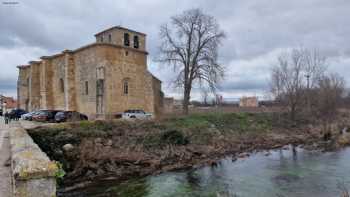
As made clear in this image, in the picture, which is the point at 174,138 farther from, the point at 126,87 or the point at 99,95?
the point at 99,95

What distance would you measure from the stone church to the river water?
61.6 feet

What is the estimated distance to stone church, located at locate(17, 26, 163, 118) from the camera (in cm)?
3178

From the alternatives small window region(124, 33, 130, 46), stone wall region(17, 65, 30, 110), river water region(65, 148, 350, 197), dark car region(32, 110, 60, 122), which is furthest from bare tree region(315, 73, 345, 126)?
stone wall region(17, 65, 30, 110)

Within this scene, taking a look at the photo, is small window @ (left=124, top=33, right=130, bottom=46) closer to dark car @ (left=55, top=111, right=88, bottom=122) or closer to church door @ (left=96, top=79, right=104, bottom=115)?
church door @ (left=96, top=79, right=104, bottom=115)

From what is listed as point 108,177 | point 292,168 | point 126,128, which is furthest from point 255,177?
point 126,128

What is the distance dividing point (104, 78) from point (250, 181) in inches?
923

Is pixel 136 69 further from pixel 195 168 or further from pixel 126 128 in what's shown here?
pixel 195 168

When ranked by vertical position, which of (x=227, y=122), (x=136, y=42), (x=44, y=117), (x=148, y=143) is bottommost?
(x=148, y=143)

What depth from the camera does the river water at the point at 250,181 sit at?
10.6 meters

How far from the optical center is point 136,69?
34.6 meters

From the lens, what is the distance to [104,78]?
104 ft

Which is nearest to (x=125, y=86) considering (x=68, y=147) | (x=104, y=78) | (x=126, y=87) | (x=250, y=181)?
(x=126, y=87)

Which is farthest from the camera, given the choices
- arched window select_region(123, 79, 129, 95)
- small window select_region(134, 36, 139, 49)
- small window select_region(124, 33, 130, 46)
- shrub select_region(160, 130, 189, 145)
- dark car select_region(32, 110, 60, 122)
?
small window select_region(134, 36, 139, 49)

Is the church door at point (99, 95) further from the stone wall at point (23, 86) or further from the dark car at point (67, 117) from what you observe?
the stone wall at point (23, 86)
